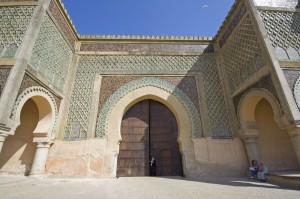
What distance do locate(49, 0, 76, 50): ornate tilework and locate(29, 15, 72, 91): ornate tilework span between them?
26cm

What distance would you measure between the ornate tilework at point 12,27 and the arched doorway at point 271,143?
275 inches

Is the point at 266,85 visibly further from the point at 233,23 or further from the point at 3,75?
A: the point at 3,75

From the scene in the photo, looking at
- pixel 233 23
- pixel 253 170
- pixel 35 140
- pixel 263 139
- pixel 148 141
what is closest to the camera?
pixel 253 170

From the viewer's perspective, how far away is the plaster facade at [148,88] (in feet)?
13.1

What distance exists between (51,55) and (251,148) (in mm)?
6424

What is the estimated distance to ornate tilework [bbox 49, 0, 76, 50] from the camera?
4988 mm

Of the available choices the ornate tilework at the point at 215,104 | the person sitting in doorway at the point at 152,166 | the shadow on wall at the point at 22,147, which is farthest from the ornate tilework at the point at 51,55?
the ornate tilework at the point at 215,104

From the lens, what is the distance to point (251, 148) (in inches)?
193

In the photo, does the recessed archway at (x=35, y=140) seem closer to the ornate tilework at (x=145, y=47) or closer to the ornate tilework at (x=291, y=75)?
the ornate tilework at (x=145, y=47)

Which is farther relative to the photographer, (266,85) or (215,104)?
(215,104)

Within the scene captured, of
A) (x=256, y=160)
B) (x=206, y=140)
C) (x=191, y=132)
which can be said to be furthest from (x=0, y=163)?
(x=256, y=160)

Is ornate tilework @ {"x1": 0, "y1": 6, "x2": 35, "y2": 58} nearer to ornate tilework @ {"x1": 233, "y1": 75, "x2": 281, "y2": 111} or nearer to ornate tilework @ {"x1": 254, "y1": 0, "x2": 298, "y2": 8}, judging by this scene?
ornate tilework @ {"x1": 233, "y1": 75, "x2": 281, "y2": 111}

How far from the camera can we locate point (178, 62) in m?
6.31

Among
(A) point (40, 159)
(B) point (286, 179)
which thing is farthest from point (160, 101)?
(A) point (40, 159)
